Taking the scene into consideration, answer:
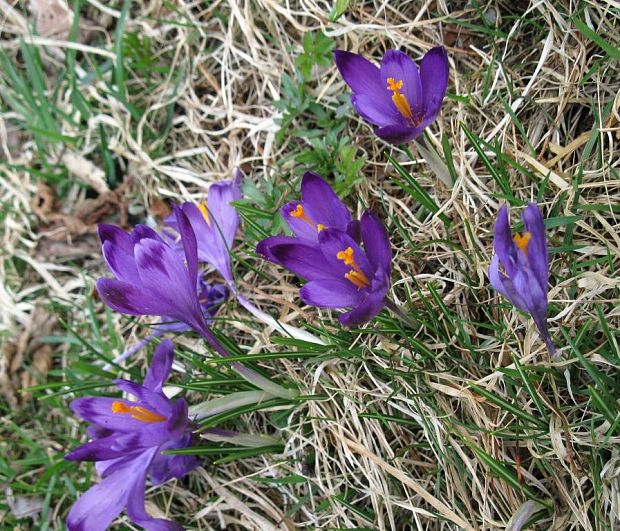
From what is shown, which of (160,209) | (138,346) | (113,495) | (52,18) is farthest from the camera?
(52,18)

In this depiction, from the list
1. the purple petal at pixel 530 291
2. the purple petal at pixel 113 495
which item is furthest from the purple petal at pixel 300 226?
the purple petal at pixel 113 495

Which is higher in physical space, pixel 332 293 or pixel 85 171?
pixel 332 293

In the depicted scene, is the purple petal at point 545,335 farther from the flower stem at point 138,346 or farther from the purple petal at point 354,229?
the flower stem at point 138,346

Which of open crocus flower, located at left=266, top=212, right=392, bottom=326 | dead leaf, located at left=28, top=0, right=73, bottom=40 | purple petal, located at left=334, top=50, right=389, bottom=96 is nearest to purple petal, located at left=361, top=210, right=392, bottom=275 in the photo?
open crocus flower, located at left=266, top=212, right=392, bottom=326

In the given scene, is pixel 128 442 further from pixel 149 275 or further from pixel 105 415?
pixel 149 275

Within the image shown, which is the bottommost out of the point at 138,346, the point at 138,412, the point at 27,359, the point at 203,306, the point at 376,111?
the point at 27,359

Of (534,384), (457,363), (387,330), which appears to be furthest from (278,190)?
(534,384)

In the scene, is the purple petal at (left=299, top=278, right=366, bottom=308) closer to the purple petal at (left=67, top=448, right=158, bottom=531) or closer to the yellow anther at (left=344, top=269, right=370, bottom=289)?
the yellow anther at (left=344, top=269, right=370, bottom=289)

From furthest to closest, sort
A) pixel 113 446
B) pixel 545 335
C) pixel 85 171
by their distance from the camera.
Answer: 1. pixel 85 171
2. pixel 113 446
3. pixel 545 335

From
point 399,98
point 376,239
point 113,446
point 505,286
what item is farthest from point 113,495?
point 399,98
